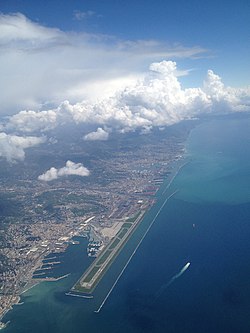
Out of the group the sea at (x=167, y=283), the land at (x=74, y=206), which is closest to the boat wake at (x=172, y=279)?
the sea at (x=167, y=283)

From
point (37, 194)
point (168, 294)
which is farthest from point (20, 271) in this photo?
point (37, 194)

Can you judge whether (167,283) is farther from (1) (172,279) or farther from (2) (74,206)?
(2) (74,206)

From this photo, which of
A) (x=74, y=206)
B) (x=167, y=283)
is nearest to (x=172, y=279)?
(x=167, y=283)

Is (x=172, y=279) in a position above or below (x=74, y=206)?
below

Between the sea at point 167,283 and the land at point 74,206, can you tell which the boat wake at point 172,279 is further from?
the land at point 74,206

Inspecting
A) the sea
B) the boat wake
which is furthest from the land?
the boat wake

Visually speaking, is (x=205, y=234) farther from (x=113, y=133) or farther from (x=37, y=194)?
(x=113, y=133)

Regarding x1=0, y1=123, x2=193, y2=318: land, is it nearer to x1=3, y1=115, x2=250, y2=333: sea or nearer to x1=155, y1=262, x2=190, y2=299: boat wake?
x1=3, y1=115, x2=250, y2=333: sea
